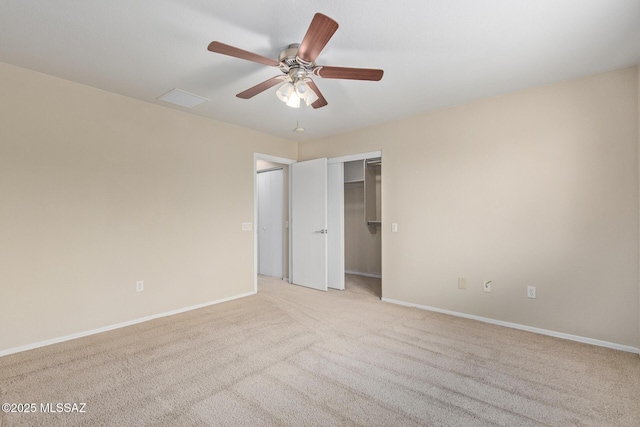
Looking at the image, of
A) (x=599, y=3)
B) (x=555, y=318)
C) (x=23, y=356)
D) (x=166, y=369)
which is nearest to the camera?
(x=599, y=3)

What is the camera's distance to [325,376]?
224 centimetres

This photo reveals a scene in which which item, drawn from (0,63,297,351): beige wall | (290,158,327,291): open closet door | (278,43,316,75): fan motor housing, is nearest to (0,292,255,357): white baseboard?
(0,63,297,351): beige wall

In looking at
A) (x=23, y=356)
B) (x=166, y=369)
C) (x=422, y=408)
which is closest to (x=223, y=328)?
(x=166, y=369)

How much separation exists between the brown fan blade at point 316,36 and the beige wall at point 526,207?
7.71 ft

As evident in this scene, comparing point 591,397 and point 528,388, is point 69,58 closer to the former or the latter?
point 528,388

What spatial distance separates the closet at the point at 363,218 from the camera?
5688 mm

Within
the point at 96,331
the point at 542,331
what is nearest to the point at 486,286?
the point at 542,331

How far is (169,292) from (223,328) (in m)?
0.96

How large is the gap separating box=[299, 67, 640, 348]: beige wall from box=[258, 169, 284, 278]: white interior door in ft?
7.27

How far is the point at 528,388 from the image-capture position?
209cm

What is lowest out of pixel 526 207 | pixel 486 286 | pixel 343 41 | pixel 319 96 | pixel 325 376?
pixel 325 376

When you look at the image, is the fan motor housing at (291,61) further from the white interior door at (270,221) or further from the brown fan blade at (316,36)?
the white interior door at (270,221)

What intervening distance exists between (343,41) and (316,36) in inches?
22.3

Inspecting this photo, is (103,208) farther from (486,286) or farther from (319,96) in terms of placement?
(486,286)
